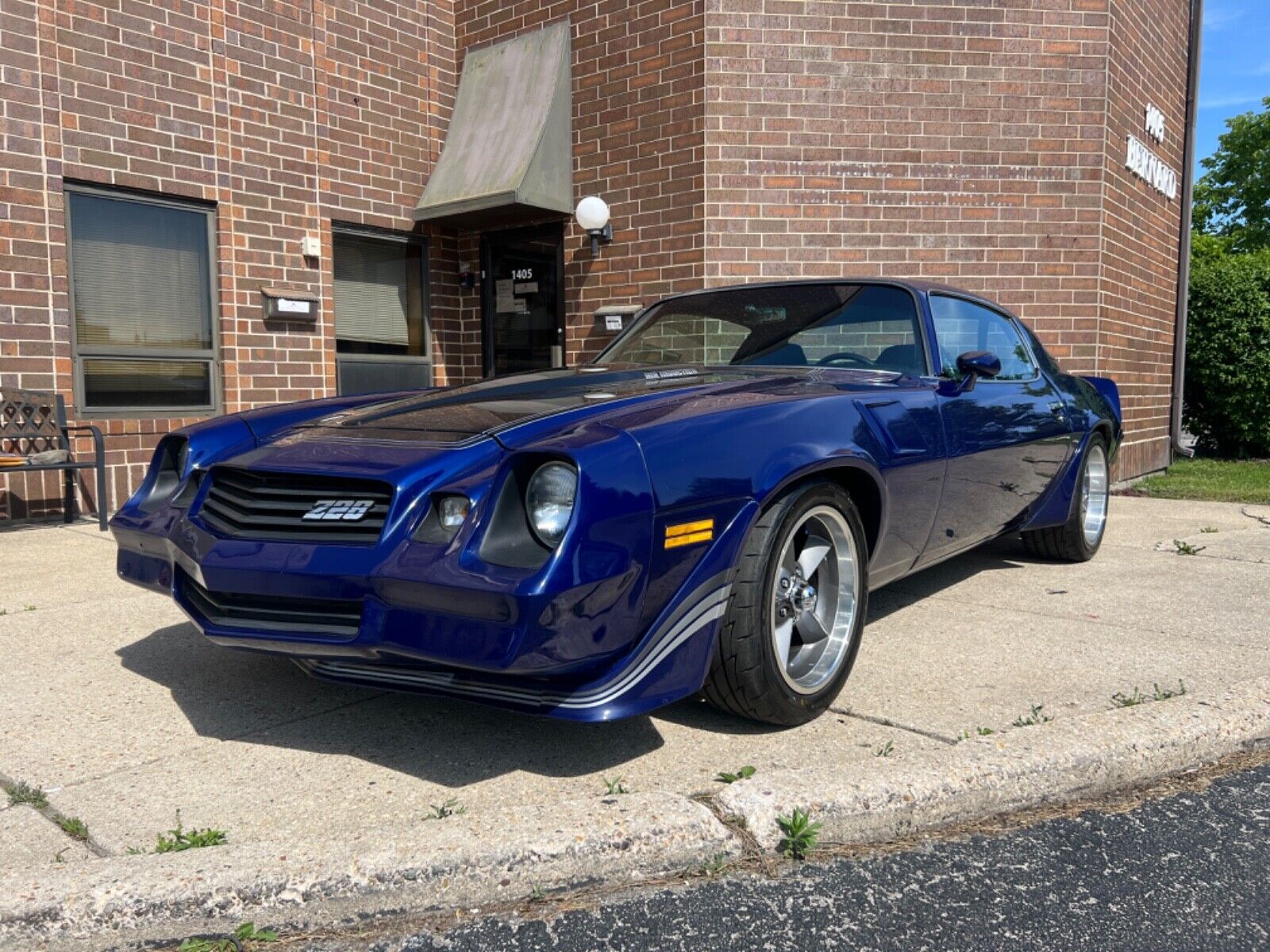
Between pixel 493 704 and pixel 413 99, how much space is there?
8180 millimetres

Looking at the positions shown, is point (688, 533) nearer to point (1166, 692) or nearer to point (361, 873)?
point (361, 873)

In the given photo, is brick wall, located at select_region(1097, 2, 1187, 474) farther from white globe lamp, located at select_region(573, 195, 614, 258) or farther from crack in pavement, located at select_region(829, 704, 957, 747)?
crack in pavement, located at select_region(829, 704, 957, 747)

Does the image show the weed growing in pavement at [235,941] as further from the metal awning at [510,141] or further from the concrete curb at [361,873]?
the metal awning at [510,141]

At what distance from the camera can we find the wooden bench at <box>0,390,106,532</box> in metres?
6.64

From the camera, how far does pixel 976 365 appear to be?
4016 mm

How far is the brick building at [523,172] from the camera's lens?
7.37m

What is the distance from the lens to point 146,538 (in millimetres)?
3256

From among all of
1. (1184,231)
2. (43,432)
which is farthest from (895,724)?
(1184,231)

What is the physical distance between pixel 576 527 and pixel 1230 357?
11.8m

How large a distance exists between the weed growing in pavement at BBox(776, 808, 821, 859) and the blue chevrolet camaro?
0.41 m

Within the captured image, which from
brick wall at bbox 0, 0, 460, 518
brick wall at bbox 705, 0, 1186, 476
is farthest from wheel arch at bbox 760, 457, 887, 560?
brick wall at bbox 0, 0, 460, 518

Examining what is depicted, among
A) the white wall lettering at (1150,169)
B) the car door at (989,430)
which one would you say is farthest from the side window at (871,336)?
the white wall lettering at (1150,169)

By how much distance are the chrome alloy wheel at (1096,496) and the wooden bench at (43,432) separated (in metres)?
5.84

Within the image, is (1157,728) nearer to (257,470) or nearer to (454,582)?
(454,582)
